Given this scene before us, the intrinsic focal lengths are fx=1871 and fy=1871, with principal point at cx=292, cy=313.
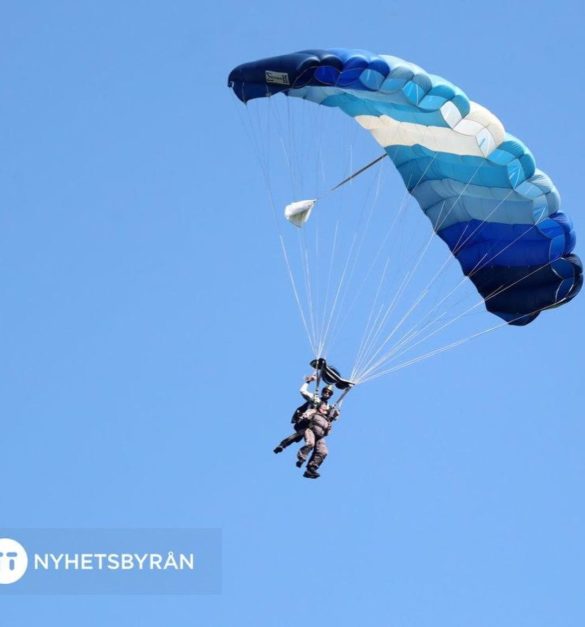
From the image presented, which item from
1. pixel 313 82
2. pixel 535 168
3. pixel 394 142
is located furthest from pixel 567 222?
pixel 313 82

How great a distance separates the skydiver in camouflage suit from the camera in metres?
21.1

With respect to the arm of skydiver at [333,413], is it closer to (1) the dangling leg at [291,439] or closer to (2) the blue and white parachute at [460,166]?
(1) the dangling leg at [291,439]

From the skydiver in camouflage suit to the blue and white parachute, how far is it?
332 centimetres

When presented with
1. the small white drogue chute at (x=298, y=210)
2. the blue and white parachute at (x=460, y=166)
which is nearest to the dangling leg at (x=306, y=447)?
the small white drogue chute at (x=298, y=210)

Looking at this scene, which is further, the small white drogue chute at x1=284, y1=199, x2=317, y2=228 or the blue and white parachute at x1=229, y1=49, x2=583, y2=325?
the small white drogue chute at x1=284, y1=199, x2=317, y2=228

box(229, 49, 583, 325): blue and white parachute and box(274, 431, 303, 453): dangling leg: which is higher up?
box(229, 49, 583, 325): blue and white parachute

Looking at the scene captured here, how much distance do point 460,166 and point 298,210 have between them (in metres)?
2.05

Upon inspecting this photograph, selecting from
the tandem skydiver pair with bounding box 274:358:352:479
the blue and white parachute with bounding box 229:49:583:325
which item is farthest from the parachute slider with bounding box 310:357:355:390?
the blue and white parachute with bounding box 229:49:583:325

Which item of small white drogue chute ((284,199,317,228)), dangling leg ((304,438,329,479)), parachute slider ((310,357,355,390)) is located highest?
small white drogue chute ((284,199,317,228))

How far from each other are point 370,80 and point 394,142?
2411 mm

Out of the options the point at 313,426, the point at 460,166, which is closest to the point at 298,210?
the point at 460,166

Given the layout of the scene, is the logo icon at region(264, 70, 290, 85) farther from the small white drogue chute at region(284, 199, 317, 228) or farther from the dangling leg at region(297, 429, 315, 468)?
the dangling leg at region(297, 429, 315, 468)

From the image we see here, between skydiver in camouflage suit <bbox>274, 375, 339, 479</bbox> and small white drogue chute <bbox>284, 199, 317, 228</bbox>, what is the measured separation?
2.25m

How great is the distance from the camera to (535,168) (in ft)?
73.0
